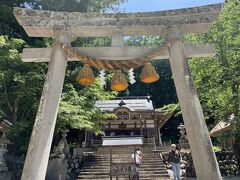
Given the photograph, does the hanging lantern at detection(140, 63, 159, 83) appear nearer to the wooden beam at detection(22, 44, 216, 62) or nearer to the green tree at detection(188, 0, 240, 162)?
the wooden beam at detection(22, 44, 216, 62)

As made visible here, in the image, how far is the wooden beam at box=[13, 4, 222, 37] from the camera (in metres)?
6.21

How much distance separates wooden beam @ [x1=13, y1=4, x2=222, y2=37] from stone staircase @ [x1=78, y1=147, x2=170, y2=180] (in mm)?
9572

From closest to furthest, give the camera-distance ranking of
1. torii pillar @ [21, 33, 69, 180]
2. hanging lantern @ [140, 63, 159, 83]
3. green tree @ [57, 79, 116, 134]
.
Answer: torii pillar @ [21, 33, 69, 180], hanging lantern @ [140, 63, 159, 83], green tree @ [57, 79, 116, 134]

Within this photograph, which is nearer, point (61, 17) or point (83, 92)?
point (61, 17)

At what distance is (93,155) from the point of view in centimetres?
2003

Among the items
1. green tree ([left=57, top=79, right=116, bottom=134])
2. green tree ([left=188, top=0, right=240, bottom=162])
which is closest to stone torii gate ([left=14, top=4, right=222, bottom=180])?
green tree ([left=57, top=79, right=116, bottom=134])

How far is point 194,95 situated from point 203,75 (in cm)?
842

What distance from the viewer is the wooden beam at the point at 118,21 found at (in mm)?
6211

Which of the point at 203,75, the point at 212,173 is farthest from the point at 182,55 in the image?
the point at 203,75

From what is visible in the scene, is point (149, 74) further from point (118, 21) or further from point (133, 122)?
point (133, 122)

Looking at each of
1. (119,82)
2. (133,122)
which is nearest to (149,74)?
(119,82)

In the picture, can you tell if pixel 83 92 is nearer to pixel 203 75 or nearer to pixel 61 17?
pixel 203 75

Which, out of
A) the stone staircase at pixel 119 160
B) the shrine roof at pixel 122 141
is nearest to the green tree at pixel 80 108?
the stone staircase at pixel 119 160

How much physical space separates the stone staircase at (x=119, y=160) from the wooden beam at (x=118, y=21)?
9.57m
